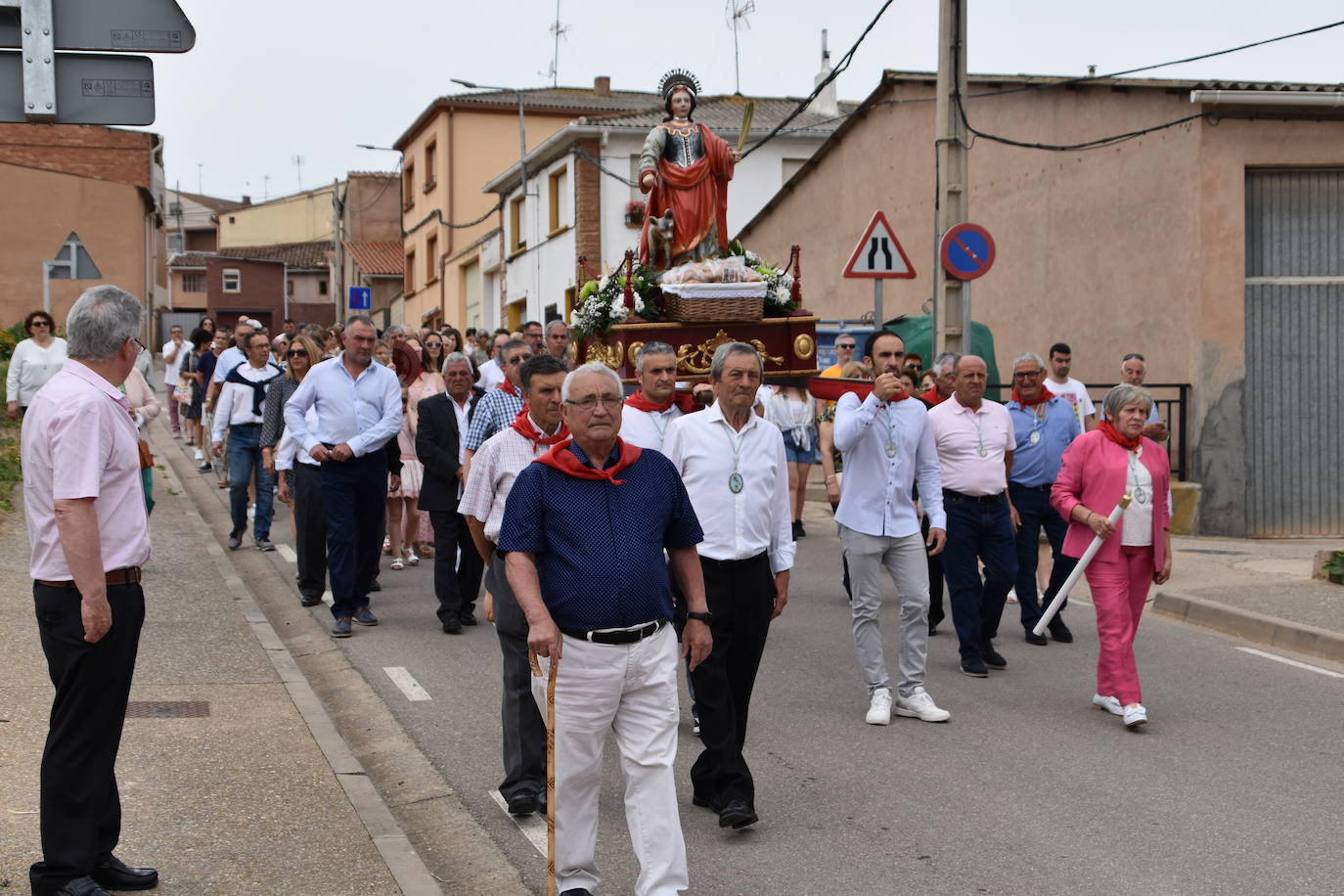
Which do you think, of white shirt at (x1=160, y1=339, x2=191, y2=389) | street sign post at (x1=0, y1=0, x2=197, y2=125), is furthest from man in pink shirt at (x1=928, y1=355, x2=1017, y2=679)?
white shirt at (x1=160, y1=339, x2=191, y2=389)

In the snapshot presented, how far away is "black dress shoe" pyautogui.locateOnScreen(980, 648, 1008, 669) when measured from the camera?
9156 millimetres

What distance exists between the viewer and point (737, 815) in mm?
5758

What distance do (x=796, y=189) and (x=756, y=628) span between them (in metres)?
20.8

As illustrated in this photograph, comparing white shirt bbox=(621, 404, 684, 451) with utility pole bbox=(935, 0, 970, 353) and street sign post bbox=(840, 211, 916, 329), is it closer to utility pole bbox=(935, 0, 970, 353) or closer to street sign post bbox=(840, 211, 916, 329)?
street sign post bbox=(840, 211, 916, 329)

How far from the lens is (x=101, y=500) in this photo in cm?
468

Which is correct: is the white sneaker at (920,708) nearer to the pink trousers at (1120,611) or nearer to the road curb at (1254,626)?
the pink trousers at (1120,611)

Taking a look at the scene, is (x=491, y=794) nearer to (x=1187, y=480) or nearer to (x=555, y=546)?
(x=555, y=546)

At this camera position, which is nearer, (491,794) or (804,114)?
(491,794)

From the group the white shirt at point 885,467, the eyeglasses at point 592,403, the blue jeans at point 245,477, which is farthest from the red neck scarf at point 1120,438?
the blue jeans at point 245,477

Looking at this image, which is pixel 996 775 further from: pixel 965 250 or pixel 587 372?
pixel 965 250

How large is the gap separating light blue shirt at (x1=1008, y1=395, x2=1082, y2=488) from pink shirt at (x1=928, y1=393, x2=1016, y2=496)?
1.07 m

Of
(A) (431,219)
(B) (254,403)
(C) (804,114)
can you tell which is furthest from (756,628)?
(A) (431,219)

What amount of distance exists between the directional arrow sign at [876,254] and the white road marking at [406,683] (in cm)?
684

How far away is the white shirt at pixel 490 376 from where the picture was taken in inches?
531
